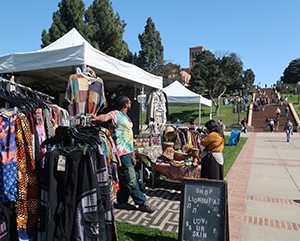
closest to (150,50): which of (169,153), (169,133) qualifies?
(169,133)

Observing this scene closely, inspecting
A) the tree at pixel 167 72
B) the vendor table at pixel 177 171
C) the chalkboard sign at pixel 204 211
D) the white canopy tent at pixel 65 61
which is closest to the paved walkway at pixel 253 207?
the vendor table at pixel 177 171

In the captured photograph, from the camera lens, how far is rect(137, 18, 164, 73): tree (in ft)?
153

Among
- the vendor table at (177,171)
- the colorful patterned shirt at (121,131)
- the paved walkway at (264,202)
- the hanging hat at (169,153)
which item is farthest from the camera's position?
the hanging hat at (169,153)

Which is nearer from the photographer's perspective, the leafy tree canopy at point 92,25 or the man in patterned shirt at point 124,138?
the man in patterned shirt at point 124,138

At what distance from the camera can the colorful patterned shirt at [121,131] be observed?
3.57 metres

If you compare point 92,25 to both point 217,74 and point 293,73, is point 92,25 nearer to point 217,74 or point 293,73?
point 217,74

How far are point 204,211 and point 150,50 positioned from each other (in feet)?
152

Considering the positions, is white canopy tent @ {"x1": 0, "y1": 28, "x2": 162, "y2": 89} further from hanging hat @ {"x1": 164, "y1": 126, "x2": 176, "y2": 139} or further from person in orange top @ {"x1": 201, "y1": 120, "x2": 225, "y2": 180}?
person in orange top @ {"x1": 201, "y1": 120, "x2": 225, "y2": 180}

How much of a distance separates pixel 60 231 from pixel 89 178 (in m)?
0.59

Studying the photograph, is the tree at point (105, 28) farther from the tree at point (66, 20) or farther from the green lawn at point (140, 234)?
the green lawn at point (140, 234)

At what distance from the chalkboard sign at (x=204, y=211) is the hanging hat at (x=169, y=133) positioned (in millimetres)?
3511

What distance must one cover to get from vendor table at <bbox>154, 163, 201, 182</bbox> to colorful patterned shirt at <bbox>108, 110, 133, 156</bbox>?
72.5 inches

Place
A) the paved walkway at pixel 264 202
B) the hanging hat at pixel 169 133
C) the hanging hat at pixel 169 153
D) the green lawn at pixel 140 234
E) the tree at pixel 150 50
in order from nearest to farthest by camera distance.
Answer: the green lawn at pixel 140 234, the paved walkway at pixel 264 202, the hanging hat at pixel 169 153, the hanging hat at pixel 169 133, the tree at pixel 150 50

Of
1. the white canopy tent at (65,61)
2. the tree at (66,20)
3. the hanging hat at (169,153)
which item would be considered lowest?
the hanging hat at (169,153)
